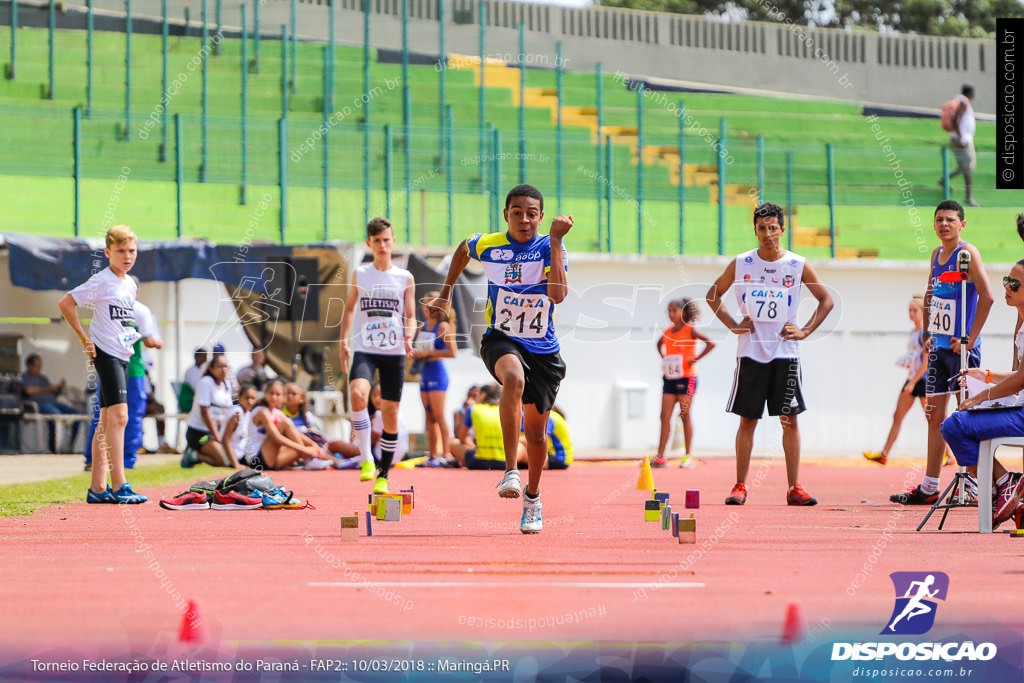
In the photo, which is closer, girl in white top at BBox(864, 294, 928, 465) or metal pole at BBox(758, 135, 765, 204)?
girl in white top at BBox(864, 294, 928, 465)

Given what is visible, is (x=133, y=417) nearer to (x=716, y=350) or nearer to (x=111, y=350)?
(x=111, y=350)

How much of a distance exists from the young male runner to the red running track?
0.56m

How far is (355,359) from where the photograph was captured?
10820 millimetres

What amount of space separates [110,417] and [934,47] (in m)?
32.3

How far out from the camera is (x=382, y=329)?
35.3 feet

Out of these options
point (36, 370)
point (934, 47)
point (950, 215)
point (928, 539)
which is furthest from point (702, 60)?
point (928, 539)

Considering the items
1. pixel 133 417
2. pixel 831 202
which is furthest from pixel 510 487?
pixel 831 202

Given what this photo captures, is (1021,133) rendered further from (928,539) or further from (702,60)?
(928,539)

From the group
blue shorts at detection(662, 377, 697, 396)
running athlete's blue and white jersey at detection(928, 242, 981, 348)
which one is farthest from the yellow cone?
blue shorts at detection(662, 377, 697, 396)

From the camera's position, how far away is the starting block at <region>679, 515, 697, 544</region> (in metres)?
7.10

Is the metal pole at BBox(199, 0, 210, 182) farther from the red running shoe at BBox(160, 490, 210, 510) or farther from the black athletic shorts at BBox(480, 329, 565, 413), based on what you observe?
the black athletic shorts at BBox(480, 329, 565, 413)

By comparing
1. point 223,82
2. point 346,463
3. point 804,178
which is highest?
point 223,82

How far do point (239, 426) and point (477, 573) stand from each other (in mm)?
9423

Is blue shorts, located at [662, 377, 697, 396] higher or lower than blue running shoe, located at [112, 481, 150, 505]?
higher
